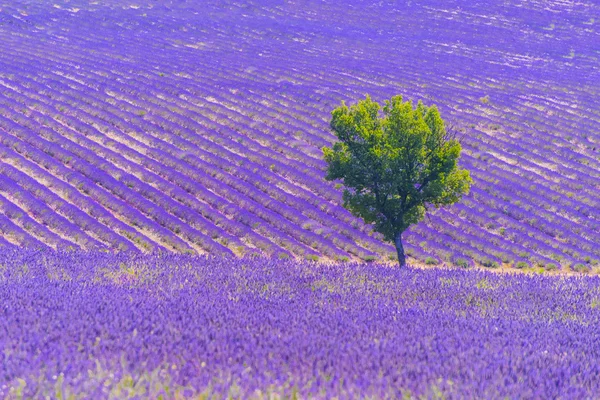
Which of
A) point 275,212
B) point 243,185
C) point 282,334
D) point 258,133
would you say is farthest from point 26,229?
point 282,334

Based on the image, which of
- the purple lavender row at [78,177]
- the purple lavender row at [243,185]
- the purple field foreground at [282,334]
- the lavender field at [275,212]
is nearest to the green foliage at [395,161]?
the lavender field at [275,212]

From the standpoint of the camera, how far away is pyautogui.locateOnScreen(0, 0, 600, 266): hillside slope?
1842 centimetres

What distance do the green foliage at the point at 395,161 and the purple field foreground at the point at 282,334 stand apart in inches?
163

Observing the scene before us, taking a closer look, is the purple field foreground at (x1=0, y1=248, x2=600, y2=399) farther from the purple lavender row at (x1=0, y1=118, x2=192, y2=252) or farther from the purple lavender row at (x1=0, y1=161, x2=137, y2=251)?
the purple lavender row at (x1=0, y1=118, x2=192, y2=252)

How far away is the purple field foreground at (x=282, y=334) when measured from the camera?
4.72m

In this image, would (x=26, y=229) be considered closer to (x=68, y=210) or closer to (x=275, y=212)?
(x=68, y=210)

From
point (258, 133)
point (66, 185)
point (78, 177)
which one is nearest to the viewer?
point (66, 185)

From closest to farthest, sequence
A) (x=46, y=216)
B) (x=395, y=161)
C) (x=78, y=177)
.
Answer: (x=395, y=161) < (x=46, y=216) < (x=78, y=177)

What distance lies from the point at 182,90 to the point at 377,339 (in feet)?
79.2

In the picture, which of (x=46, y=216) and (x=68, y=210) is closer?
(x=46, y=216)

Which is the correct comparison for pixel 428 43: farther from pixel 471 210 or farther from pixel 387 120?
pixel 387 120

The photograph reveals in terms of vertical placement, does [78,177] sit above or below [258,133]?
below

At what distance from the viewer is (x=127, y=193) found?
19578mm

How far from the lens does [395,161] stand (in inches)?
545
